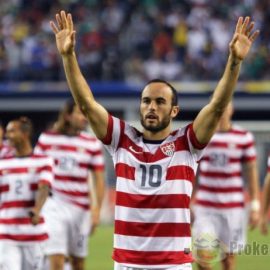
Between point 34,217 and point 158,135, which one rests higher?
point 158,135

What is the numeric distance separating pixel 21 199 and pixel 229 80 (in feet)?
13.8

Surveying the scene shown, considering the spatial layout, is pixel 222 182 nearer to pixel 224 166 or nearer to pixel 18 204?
pixel 224 166

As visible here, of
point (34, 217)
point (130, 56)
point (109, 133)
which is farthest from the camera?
point (130, 56)

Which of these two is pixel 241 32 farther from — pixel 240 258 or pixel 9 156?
pixel 240 258

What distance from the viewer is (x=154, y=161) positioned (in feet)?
24.6

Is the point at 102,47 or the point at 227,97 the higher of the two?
the point at 102,47

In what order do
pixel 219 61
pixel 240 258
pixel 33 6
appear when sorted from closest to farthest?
pixel 240 258 → pixel 219 61 → pixel 33 6

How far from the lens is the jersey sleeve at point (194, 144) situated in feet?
24.6

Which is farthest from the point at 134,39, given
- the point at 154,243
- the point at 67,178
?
the point at 154,243

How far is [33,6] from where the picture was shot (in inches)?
1164

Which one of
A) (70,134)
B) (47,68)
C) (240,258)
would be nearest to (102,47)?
(47,68)

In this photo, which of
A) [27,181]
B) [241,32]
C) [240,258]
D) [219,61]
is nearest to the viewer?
[241,32]

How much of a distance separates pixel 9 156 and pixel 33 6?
18976 mm

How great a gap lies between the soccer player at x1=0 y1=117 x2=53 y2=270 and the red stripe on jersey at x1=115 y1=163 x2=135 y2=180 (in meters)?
3.35
